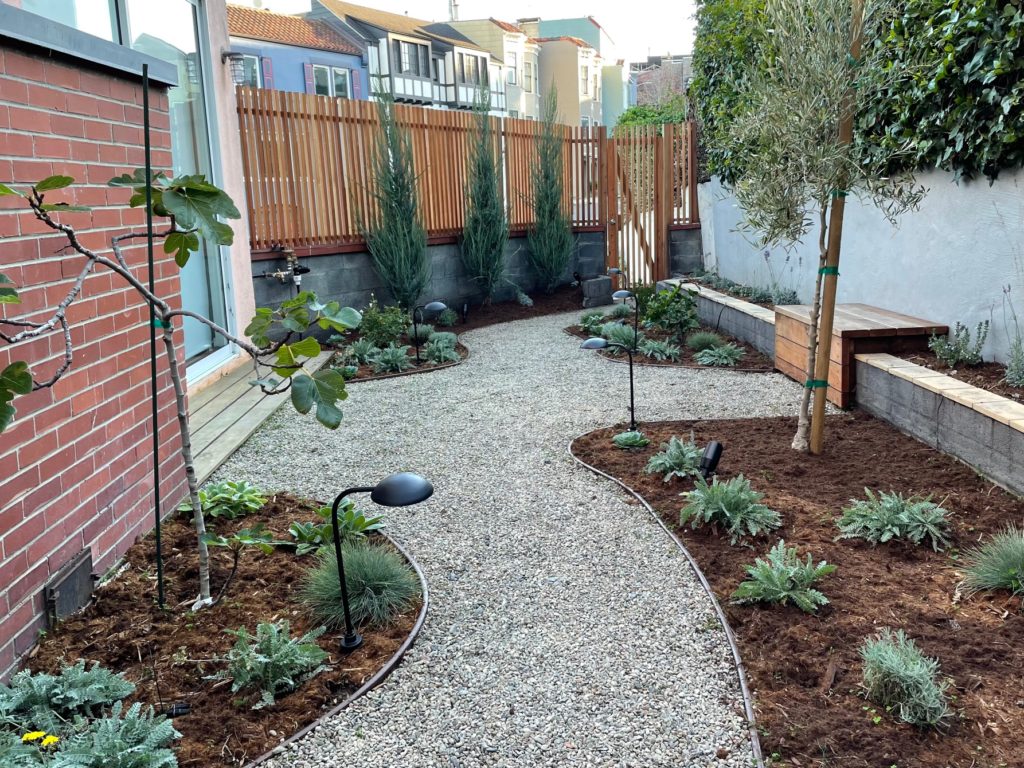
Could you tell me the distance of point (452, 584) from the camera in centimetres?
355

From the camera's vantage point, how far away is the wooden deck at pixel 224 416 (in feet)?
16.8

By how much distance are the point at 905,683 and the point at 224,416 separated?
4.81 metres

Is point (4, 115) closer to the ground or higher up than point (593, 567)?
higher up

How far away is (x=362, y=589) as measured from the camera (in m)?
3.21

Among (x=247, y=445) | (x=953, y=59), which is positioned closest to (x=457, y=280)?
(x=247, y=445)

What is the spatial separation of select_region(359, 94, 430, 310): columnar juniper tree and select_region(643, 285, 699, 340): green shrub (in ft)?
8.92

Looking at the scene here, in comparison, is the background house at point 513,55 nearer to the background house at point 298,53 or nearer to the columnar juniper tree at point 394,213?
the background house at point 298,53

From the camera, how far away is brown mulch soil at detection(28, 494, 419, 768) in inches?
98.6

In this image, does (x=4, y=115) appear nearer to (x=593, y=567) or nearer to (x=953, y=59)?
(x=593, y=567)

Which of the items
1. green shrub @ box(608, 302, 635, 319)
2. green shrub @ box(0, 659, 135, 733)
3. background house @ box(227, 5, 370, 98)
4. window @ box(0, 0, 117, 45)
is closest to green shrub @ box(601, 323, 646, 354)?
green shrub @ box(608, 302, 635, 319)

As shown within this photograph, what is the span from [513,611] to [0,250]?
7.16ft

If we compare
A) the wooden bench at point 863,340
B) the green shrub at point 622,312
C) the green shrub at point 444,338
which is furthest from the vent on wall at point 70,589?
the green shrub at point 622,312

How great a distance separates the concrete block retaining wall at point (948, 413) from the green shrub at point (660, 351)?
2313 mm

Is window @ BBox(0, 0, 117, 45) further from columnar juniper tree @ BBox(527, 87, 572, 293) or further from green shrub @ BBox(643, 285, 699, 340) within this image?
columnar juniper tree @ BBox(527, 87, 572, 293)
